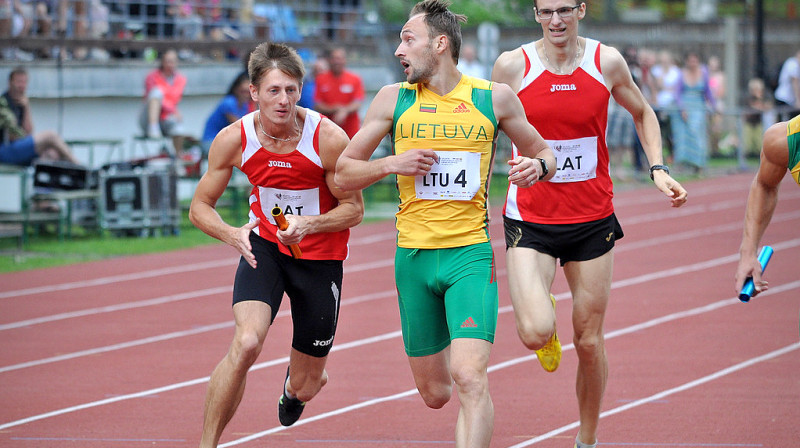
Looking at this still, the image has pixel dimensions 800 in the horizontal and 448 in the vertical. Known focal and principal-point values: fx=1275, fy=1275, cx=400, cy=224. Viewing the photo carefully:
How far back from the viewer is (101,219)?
16141mm

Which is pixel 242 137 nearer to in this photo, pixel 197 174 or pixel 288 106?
pixel 288 106

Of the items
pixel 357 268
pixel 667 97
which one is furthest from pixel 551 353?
pixel 667 97

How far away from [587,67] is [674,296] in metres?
5.86

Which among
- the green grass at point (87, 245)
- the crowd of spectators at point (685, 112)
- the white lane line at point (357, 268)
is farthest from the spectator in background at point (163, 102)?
the crowd of spectators at point (685, 112)

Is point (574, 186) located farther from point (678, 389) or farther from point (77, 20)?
point (77, 20)

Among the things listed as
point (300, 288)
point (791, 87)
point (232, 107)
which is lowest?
point (300, 288)

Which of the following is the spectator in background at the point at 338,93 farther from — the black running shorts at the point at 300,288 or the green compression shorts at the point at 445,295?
the green compression shorts at the point at 445,295

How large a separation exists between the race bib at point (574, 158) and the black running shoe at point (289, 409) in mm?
1836

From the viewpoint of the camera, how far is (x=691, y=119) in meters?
24.3

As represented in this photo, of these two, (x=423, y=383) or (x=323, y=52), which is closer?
(x=423, y=383)

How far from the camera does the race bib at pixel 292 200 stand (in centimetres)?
646

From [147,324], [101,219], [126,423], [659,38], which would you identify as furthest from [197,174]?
[659,38]

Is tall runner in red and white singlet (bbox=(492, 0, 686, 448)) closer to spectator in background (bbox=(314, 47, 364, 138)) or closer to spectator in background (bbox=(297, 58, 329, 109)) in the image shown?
spectator in background (bbox=(297, 58, 329, 109))

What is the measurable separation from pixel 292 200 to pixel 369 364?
9.65ft
